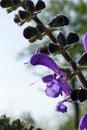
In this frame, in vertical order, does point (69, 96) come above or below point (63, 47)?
below

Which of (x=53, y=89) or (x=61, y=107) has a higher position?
(x=53, y=89)

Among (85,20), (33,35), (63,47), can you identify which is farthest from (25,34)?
(85,20)

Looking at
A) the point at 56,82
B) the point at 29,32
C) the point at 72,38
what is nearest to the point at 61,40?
the point at 72,38

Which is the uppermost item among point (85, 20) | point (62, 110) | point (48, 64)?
point (85, 20)

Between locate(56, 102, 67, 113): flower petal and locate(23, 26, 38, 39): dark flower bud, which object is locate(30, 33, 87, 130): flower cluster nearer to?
locate(56, 102, 67, 113): flower petal

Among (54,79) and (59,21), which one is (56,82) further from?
(59,21)

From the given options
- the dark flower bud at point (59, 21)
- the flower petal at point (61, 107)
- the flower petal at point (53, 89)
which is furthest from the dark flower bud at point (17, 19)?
the flower petal at point (61, 107)

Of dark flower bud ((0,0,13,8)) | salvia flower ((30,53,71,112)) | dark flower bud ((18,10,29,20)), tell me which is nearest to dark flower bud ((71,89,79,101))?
salvia flower ((30,53,71,112))

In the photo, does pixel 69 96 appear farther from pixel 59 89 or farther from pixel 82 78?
pixel 82 78

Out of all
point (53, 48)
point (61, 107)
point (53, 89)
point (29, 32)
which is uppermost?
point (29, 32)
